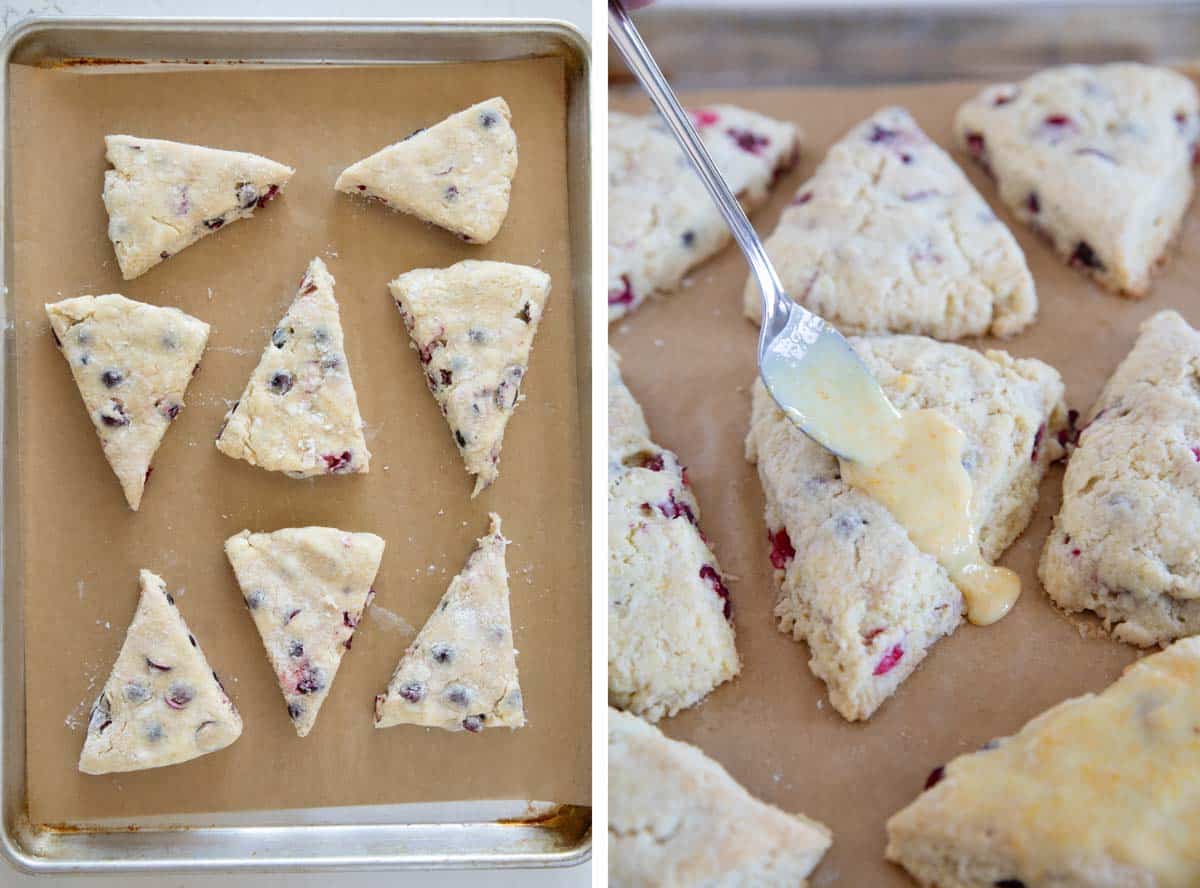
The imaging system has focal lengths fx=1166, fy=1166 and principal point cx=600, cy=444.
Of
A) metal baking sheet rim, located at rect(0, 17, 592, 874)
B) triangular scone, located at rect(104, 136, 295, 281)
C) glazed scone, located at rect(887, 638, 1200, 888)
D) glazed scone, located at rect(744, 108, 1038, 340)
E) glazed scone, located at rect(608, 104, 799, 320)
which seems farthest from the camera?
glazed scone, located at rect(608, 104, 799, 320)

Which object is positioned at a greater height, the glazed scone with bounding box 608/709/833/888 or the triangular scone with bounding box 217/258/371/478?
the triangular scone with bounding box 217/258/371/478

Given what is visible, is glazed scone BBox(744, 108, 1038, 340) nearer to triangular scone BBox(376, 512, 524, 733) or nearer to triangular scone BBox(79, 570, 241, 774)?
triangular scone BBox(376, 512, 524, 733)

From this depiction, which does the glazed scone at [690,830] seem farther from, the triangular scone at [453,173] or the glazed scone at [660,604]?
the triangular scone at [453,173]

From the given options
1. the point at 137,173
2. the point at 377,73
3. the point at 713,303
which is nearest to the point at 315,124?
the point at 377,73

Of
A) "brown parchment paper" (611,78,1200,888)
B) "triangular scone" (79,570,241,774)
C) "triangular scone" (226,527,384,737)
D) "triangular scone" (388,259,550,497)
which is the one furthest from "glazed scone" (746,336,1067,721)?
"triangular scone" (79,570,241,774)

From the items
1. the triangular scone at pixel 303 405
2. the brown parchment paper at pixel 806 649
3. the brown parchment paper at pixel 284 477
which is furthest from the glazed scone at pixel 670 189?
the triangular scone at pixel 303 405

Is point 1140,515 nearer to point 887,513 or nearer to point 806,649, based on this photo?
point 887,513

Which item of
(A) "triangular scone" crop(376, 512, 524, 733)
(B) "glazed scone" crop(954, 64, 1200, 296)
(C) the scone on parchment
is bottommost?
(A) "triangular scone" crop(376, 512, 524, 733)
